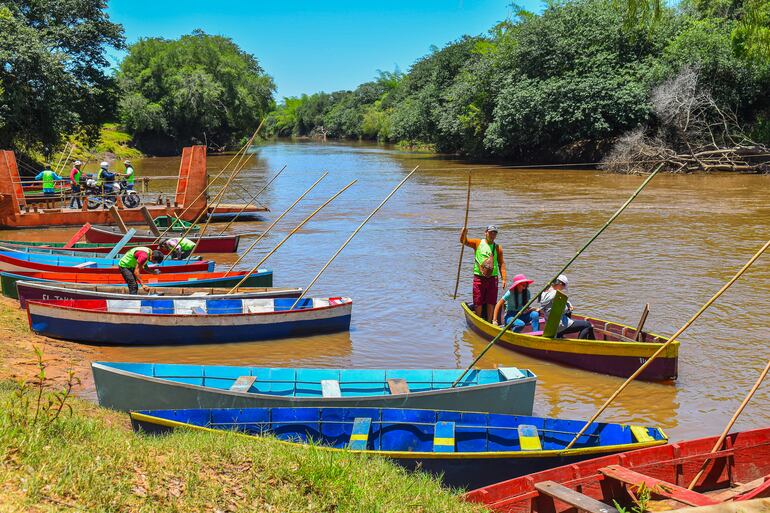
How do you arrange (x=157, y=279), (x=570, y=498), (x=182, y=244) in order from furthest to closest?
1. (x=182, y=244)
2. (x=157, y=279)
3. (x=570, y=498)

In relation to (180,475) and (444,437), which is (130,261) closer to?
(444,437)

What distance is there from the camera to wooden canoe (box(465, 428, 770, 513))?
5957 mm

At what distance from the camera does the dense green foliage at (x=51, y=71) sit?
98.6 ft

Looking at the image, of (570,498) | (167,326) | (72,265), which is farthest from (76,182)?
(570,498)

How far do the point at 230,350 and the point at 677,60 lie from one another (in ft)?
121

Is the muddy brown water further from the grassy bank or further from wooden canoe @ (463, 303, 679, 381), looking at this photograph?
the grassy bank

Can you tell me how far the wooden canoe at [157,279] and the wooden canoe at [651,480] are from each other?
9.98 m

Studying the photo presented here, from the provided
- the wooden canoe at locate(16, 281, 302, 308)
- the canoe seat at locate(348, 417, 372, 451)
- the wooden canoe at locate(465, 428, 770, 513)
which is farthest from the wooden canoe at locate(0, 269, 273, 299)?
the wooden canoe at locate(465, 428, 770, 513)

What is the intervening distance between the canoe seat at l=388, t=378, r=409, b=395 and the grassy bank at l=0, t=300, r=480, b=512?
2.16 meters

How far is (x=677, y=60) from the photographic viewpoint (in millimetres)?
40875

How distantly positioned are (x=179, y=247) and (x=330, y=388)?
9.82 meters

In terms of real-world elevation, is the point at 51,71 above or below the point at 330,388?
above

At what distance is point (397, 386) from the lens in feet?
29.5

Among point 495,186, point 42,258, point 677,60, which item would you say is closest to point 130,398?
point 42,258
